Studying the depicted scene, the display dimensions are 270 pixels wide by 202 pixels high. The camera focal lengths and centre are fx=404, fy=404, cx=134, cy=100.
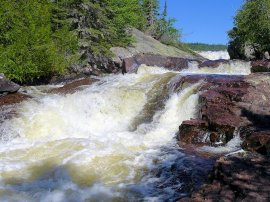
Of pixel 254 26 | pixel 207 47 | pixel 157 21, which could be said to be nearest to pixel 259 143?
pixel 254 26

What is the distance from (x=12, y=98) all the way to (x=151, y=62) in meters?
9.85

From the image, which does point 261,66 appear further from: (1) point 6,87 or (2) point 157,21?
(2) point 157,21

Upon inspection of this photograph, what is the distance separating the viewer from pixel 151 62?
78.8 ft

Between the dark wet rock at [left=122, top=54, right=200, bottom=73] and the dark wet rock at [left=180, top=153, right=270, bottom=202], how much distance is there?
14716mm

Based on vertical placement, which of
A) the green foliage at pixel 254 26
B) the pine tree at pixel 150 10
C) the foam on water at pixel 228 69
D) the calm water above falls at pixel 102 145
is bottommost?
the calm water above falls at pixel 102 145

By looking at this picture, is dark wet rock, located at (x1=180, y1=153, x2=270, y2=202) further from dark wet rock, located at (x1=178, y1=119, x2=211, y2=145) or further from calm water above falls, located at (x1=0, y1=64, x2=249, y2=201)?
dark wet rock, located at (x1=178, y1=119, x2=211, y2=145)

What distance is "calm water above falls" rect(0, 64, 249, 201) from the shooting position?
8.73m

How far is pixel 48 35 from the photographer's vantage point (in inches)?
912

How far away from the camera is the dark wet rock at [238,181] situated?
6880 mm

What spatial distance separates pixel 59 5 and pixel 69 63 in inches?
206

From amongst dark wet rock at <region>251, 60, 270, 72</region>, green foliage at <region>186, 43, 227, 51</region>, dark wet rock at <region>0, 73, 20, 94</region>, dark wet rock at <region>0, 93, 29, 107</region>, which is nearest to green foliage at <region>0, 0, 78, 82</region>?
dark wet rock at <region>0, 73, 20, 94</region>

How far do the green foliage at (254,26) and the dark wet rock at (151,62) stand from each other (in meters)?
12.3

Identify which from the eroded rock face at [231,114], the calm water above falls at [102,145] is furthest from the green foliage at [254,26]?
the eroded rock face at [231,114]

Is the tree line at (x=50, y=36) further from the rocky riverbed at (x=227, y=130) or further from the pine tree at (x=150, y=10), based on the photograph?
the pine tree at (x=150, y=10)
